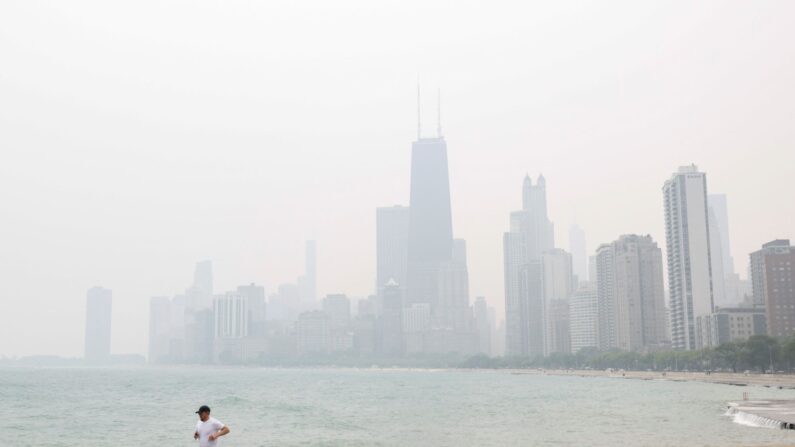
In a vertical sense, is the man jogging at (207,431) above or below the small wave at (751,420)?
above

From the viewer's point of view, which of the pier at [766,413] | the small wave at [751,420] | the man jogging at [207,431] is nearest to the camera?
the man jogging at [207,431]

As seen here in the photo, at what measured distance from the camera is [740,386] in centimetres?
15675

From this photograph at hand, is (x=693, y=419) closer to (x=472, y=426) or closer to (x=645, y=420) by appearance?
(x=645, y=420)

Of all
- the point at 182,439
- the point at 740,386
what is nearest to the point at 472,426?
the point at 182,439

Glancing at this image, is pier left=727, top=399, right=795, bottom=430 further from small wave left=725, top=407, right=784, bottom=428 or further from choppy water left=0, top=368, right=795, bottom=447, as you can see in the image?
choppy water left=0, top=368, right=795, bottom=447

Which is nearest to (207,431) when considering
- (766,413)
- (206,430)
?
(206,430)

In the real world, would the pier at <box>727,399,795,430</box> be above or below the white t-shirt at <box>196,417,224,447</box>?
below

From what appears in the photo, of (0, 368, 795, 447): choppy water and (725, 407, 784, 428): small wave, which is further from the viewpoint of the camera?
(0, 368, 795, 447): choppy water

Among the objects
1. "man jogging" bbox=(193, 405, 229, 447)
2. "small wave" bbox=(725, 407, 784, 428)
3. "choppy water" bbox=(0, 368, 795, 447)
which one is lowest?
"choppy water" bbox=(0, 368, 795, 447)

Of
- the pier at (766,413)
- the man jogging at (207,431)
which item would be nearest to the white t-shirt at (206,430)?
the man jogging at (207,431)

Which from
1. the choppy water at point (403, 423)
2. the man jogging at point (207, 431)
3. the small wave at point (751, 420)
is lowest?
the choppy water at point (403, 423)

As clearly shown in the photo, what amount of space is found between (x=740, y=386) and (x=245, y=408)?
92.0 m

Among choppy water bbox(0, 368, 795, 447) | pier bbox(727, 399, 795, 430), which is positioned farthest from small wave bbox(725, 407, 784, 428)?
choppy water bbox(0, 368, 795, 447)

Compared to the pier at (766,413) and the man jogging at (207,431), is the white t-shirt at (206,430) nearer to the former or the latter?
the man jogging at (207,431)
